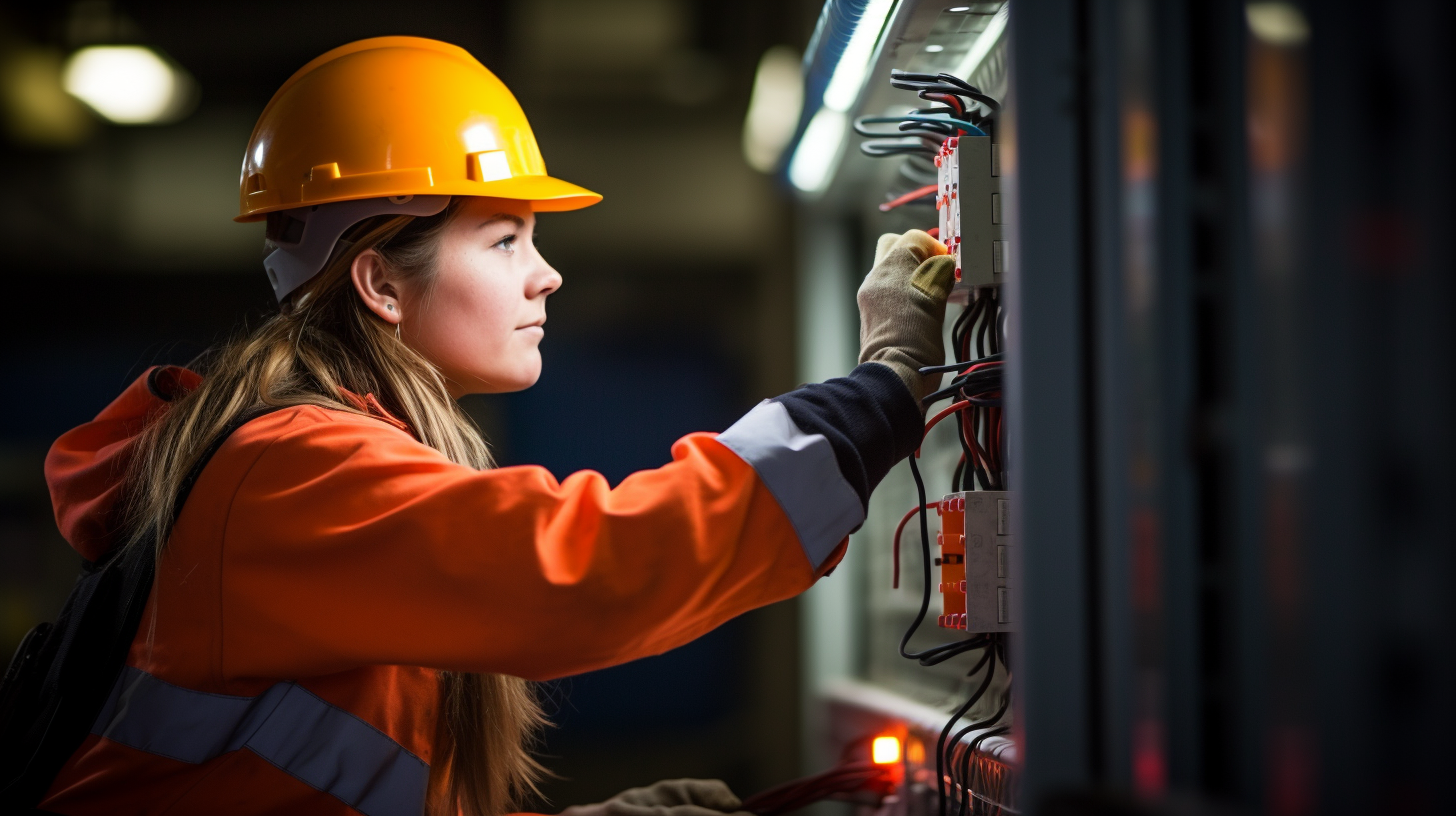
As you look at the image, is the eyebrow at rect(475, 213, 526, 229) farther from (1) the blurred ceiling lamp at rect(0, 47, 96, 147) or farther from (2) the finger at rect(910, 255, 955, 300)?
(1) the blurred ceiling lamp at rect(0, 47, 96, 147)

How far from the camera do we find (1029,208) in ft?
2.21

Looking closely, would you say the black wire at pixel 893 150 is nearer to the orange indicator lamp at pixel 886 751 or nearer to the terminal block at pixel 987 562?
the terminal block at pixel 987 562

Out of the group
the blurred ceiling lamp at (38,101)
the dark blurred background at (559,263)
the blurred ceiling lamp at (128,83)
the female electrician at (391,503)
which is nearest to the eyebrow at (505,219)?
the female electrician at (391,503)

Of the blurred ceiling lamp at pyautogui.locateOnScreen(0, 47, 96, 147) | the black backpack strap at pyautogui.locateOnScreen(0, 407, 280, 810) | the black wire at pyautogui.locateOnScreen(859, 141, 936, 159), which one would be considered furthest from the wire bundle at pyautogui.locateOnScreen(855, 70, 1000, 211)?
the blurred ceiling lamp at pyautogui.locateOnScreen(0, 47, 96, 147)

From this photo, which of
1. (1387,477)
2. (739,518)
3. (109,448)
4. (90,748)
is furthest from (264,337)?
(1387,477)

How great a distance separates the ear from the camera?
45.5 inches

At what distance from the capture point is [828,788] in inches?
53.7

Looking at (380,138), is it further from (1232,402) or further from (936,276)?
(1232,402)

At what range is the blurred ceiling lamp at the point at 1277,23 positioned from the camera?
1.75ft

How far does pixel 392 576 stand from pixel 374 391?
1.16 ft

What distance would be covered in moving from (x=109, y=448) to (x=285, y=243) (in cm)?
32

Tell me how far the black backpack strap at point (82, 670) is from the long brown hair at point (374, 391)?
0.07 meters

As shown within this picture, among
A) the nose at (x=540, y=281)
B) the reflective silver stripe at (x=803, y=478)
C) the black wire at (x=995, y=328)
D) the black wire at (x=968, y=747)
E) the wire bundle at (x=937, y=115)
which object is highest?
the wire bundle at (x=937, y=115)

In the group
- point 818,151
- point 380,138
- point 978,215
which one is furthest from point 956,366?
point 818,151
